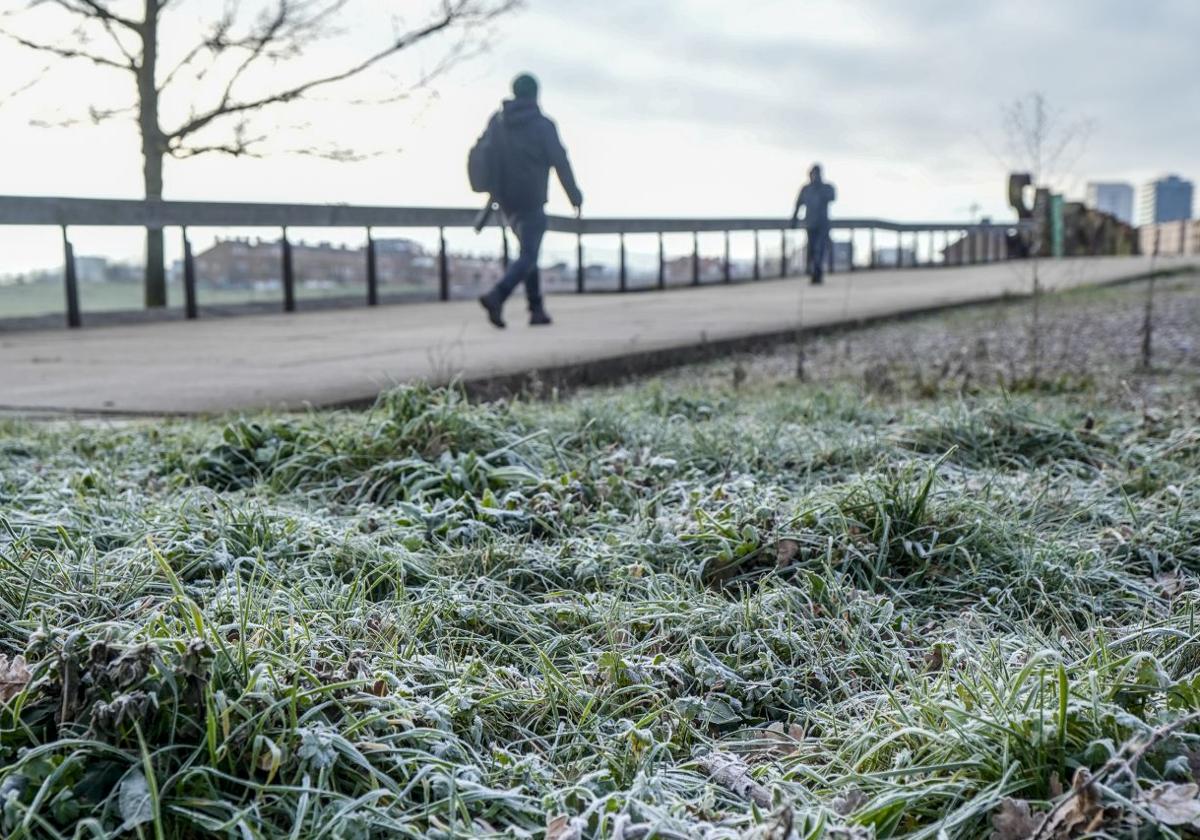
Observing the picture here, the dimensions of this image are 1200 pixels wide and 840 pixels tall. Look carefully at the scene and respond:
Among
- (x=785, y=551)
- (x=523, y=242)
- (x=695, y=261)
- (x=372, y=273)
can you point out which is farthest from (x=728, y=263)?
(x=785, y=551)

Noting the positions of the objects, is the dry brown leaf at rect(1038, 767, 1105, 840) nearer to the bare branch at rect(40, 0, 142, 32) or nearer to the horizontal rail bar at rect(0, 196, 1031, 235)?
the horizontal rail bar at rect(0, 196, 1031, 235)

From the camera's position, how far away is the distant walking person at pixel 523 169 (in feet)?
30.6

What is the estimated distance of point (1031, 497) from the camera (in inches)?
142

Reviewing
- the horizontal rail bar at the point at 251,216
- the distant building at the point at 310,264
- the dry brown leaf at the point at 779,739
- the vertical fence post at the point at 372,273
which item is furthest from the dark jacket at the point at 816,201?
the dry brown leaf at the point at 779,739

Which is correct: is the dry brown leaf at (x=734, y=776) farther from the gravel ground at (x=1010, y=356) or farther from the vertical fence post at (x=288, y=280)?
the vertical fence post at (x=288, y=280)

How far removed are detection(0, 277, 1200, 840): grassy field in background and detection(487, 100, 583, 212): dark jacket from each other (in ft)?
16.8

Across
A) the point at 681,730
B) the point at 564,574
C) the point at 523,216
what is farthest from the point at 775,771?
the point at 523,216

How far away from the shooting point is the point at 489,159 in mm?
9516

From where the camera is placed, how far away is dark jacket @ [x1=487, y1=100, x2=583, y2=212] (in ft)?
30.7

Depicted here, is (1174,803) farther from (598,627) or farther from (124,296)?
(124,296)

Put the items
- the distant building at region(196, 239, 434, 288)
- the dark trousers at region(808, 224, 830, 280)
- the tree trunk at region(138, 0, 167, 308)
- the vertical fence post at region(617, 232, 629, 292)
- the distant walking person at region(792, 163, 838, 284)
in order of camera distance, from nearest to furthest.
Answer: the distant building at region(196, 239, 434, 288) → the tree trunk at region(138, 0, 167, 308) → the vertical fence post at region(617, 232, 629, 292) → the dark trousers at region(808, 224, 830, 280) → the distant walking person at region(792, 163, 838, 284)

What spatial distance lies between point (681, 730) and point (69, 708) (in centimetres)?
101

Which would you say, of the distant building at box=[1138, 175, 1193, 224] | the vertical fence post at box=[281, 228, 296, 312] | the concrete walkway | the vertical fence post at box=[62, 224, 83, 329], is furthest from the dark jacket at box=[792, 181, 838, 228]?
the distant building at box=[1138, 175, 1193, 224]

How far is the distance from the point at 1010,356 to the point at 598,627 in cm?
592
